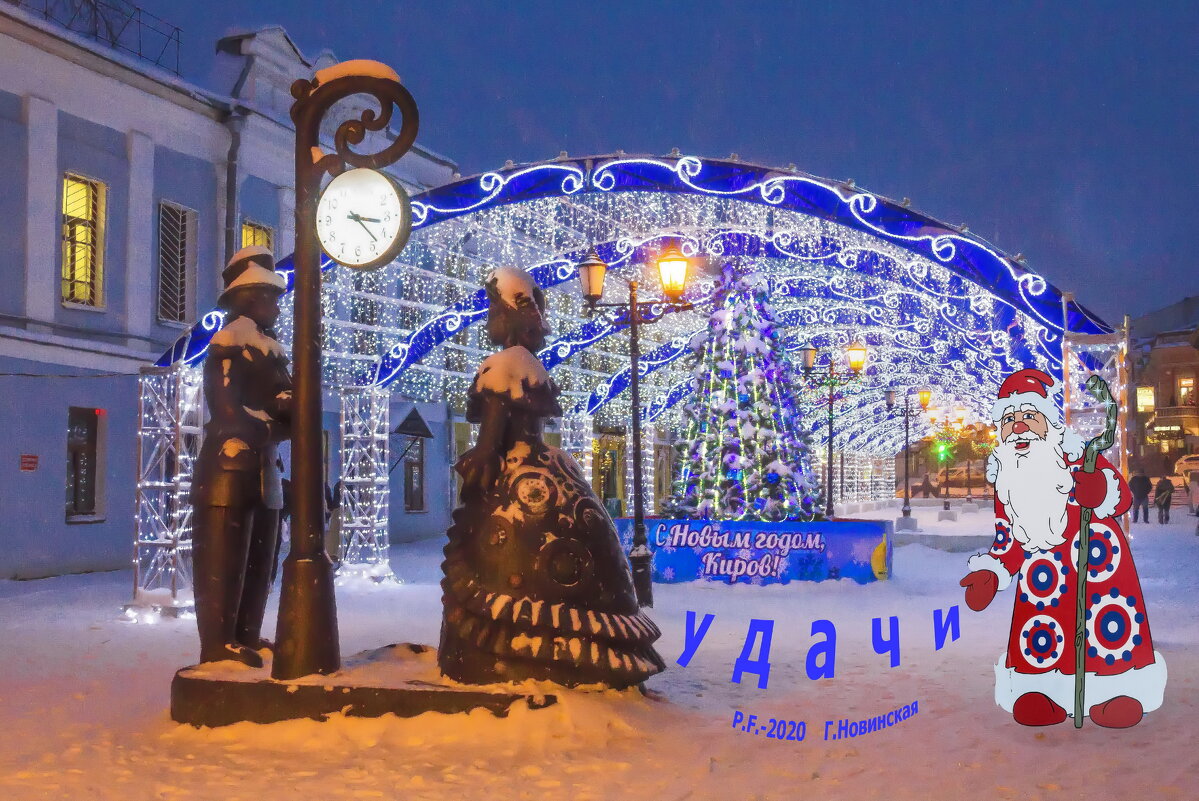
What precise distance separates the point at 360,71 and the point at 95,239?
512 inches

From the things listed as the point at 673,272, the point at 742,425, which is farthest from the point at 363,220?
the point at 742,425

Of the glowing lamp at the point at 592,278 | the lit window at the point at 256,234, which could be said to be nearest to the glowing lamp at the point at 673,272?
the glowing lamp at the point at 592,278

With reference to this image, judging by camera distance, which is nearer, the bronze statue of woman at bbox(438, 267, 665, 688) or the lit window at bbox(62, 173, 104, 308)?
the bronze statue of woman at bbox(438, 267, 665, 688)

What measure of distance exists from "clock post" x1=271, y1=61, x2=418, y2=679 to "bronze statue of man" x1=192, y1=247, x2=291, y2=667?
35 centimetres

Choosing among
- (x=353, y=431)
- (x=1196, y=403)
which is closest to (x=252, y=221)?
(x=353, y=431)

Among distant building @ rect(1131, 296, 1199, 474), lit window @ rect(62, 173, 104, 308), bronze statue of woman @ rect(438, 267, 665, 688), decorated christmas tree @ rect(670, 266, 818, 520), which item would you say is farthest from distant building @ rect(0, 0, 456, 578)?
distant building @ rect(1131, 296, 1199, 474)

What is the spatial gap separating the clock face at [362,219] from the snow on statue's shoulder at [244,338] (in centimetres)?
73

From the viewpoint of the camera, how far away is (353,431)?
1641 centimetres

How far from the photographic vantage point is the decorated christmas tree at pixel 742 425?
17.2 metres

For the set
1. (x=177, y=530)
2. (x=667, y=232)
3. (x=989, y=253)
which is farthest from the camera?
(x=667, y=232)

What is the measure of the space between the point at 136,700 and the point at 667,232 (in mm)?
8984

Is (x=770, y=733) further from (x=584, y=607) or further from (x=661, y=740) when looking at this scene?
(x=584, y=607)

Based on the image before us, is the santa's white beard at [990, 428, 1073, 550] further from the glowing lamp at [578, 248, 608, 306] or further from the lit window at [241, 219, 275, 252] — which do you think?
the lit window at [241, 219, 275, 252]

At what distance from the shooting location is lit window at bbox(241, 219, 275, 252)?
68.0ft
